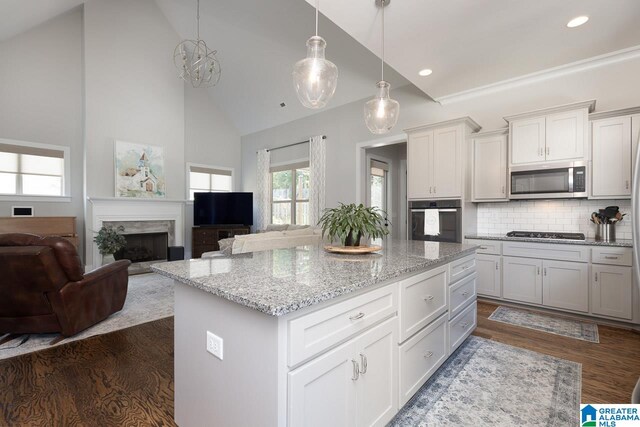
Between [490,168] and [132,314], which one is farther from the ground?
[490,168]

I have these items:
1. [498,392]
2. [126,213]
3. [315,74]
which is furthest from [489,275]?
[126,213]

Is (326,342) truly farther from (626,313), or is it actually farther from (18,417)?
(626,313)

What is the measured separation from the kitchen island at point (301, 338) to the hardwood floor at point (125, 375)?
609mm

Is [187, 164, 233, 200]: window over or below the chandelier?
below

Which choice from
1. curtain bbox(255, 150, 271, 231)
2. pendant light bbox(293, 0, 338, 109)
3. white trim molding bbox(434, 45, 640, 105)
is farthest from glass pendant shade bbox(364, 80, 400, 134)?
curtain bbox(255, 150, 271, 231)

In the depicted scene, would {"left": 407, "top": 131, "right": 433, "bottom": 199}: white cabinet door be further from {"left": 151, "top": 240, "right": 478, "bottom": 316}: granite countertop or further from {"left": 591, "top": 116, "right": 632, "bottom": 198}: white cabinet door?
{"left": 151, "top": 240, "right": 478, "bottom": 316}: granite countertop

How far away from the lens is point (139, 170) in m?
6.29

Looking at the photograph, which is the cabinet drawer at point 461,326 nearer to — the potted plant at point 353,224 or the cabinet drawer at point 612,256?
the potted plant at point 353,224

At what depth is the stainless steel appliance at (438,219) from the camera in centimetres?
413

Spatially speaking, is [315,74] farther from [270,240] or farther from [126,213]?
[126,213]

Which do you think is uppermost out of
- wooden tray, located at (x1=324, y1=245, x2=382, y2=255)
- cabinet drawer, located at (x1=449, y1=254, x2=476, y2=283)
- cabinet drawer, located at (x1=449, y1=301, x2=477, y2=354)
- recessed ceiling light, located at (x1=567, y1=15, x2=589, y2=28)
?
recessed ceiling light, located at (x1=567, y1=15, x2=589, y2=28)

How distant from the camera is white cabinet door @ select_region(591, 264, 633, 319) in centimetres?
309

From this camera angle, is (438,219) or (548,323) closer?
(548,323)

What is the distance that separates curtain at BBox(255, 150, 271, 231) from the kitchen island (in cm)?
581
